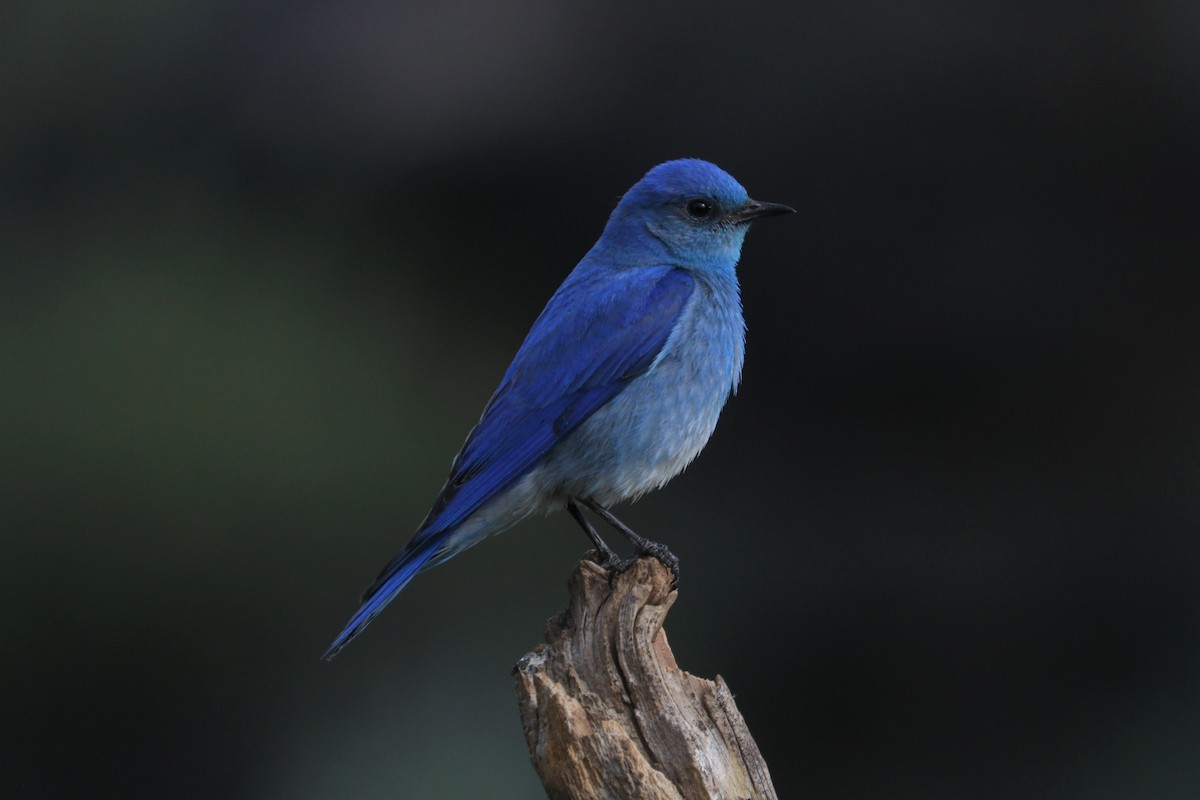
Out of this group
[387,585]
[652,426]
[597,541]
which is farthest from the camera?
[652,426]

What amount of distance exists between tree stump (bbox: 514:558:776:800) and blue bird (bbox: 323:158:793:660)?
38 centimetres

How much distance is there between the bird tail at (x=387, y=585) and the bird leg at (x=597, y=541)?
500 mm

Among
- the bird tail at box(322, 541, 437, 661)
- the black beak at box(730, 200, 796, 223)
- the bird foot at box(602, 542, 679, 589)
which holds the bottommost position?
the bird foot at box(602, 542, 679, 589)

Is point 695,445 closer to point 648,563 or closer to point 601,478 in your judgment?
point 601,478

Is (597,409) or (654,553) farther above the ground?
(597,409)

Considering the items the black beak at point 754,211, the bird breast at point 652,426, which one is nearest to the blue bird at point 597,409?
the bird breast at point 652,426

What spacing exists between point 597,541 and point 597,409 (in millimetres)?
431

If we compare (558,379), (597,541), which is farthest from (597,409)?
(597,541)

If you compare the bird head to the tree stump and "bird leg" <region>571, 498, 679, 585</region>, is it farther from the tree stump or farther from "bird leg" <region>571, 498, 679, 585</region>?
the tree stump

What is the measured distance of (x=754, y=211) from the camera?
5.04 metres

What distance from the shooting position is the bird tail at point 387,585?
13.7ft

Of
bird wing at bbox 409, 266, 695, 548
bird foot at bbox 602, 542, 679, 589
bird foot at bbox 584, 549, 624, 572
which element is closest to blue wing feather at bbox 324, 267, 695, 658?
bird wing at bbox 409, 266, 695, 548

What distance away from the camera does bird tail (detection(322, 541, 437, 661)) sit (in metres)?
4.16

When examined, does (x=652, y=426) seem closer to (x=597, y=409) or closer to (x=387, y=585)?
(x=597, y=409)
